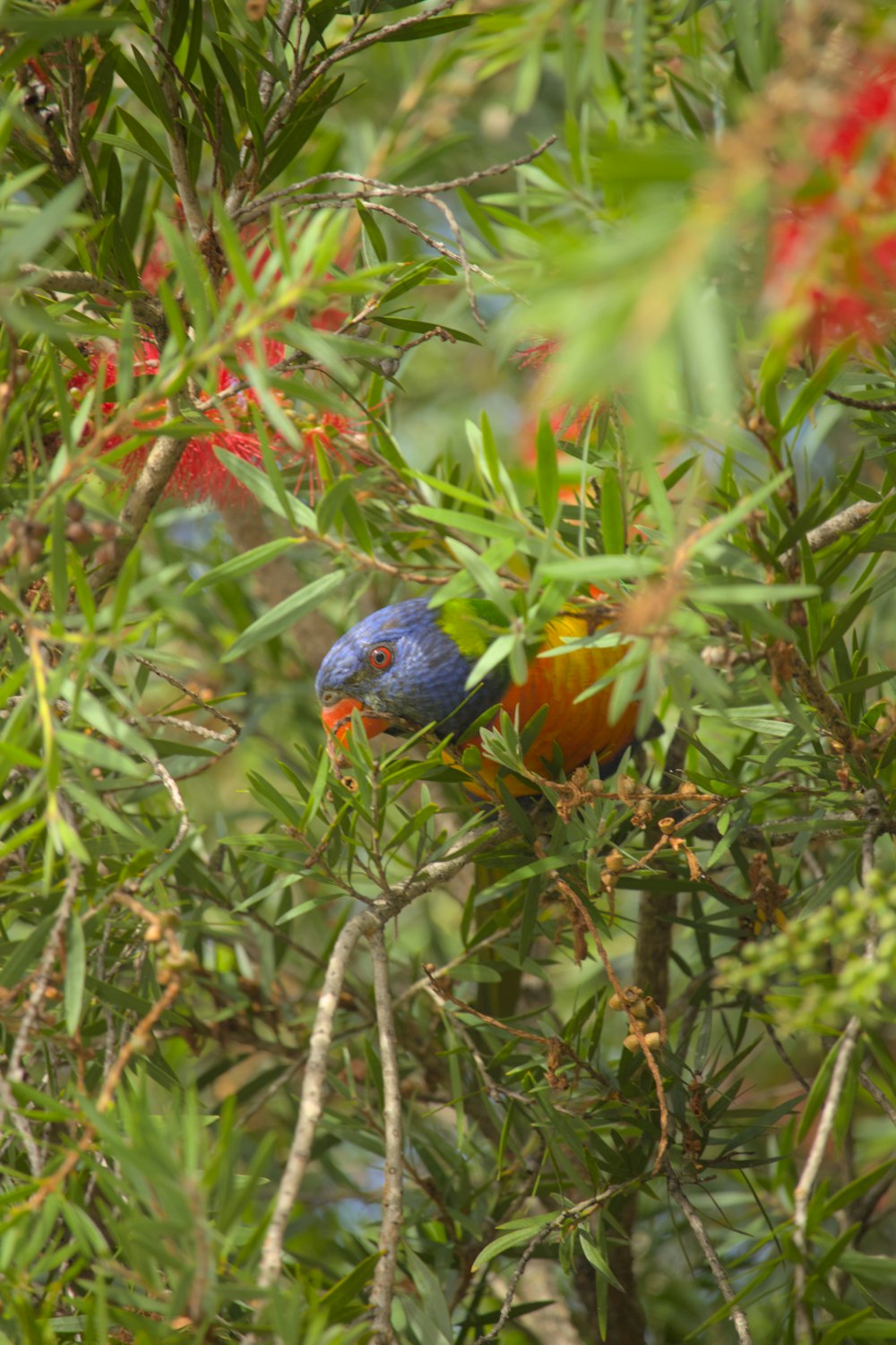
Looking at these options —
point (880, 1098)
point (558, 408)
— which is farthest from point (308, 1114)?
point (558, 408)

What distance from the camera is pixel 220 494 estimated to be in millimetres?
1272

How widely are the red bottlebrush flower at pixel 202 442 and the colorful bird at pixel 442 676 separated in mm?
257

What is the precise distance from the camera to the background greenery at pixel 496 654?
0.56 meters

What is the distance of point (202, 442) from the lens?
109cm

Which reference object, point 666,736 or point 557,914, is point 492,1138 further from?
point 666,736

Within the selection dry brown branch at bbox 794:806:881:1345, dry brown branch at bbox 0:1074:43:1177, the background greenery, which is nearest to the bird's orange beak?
the background greenery

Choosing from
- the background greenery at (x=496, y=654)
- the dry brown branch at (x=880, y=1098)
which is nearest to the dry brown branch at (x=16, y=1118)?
the background greenery at (x=496, y=654)

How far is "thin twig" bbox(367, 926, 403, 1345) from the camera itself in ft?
2.21

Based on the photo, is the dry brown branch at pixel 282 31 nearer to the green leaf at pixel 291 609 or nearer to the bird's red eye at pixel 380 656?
the green leaf at pixel 291 609

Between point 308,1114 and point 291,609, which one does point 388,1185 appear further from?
point 291,609

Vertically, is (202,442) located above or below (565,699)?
above

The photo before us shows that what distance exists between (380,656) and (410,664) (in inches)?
1.7

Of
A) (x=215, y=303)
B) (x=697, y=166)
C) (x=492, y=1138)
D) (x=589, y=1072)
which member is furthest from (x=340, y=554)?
(x=492, y=1138)

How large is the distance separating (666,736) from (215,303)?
421mm
